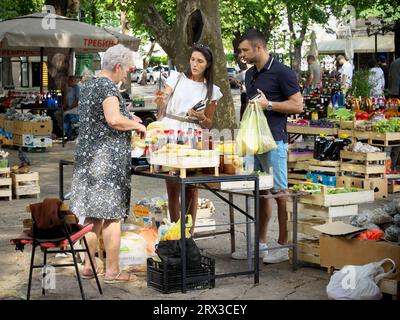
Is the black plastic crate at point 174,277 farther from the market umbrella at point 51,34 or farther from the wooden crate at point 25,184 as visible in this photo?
the market umbrella at point 51,34

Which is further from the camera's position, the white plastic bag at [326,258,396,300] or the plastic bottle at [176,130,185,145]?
the plastic bottle at [176,130,185,145]

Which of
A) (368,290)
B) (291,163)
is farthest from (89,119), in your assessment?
(291,163)

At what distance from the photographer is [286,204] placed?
290 inches

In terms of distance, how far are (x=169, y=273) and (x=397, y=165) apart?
310 inches

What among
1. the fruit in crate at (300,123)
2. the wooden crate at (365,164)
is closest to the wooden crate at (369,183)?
the wooden crate at (365,164)

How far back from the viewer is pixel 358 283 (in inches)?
230

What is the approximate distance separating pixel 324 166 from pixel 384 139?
0.93 m

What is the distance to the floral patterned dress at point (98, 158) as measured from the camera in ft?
20.9

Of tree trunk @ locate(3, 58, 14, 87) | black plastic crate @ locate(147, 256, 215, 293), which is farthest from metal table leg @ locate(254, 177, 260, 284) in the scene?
tree trunk @ locate(3, 58, 14, 87)

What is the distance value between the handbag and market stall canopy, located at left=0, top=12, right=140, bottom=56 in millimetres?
10082

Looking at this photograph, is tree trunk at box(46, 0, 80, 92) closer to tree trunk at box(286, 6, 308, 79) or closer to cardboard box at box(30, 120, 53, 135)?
cardboard box at box(30, 120, 53, 135)

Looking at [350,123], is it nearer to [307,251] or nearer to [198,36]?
[198,36]

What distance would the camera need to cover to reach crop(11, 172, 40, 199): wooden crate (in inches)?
436

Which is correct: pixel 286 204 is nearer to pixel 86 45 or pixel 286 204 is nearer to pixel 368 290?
pixel 368 290
